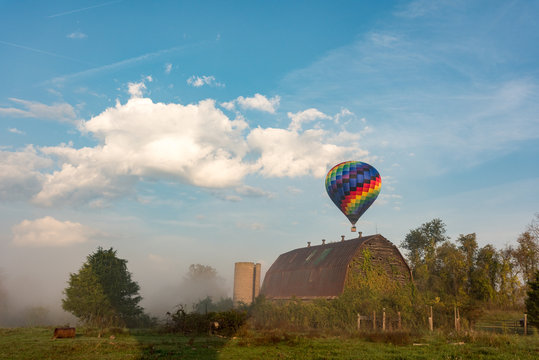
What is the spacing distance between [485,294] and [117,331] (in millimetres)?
48437

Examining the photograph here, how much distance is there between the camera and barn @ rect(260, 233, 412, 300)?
3775 centimetres

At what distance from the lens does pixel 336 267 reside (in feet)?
127

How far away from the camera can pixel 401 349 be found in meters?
17.6

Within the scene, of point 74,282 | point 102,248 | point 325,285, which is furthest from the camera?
point 325,285

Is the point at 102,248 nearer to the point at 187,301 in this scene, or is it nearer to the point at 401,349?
the point at 401,349

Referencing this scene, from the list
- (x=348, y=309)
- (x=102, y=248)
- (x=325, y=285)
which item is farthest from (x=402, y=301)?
(x=102, y=248)

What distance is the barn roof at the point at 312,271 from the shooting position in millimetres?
38125

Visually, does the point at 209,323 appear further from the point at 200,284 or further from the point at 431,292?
the point at 200,284

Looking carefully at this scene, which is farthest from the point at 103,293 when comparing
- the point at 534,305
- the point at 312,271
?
the point at 534,305

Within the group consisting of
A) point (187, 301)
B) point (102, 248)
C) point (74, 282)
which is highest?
point (102, 248)

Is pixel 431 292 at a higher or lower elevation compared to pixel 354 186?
lower

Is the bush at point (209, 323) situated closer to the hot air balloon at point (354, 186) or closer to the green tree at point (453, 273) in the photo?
the hot air balloon at point (354, 186)

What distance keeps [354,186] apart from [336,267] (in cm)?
809

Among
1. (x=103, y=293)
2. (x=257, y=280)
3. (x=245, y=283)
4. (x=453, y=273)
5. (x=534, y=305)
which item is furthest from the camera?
(x=453, y=273)
